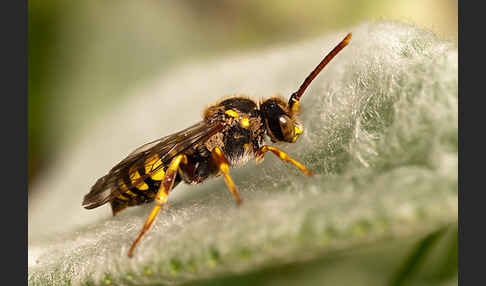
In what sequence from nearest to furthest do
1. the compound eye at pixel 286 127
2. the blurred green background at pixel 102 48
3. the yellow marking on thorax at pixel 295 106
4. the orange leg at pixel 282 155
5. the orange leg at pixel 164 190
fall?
the orange leg at pixel 282 155 → the orange leg at pixel 164 190 → the compound eye at pixel 286 127 → the yellow marking on thorax at pixel 295 106 → the blurred green background at pixel 102 48

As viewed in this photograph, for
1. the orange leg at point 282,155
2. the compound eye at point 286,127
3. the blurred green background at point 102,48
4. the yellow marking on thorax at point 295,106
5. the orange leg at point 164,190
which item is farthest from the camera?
the blurred green background at point 102,48

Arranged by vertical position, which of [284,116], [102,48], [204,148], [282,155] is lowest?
[282,155]

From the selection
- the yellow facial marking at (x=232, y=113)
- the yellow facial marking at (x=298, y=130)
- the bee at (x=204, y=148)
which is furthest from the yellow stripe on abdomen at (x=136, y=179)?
the yellow facial marking at (x=298, y=130)

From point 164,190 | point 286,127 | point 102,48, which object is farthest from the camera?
point 102,48

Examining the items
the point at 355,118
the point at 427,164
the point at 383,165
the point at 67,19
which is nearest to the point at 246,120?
the point at 355,118

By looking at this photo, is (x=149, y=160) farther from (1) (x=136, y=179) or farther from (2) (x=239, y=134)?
(2) (x=239, y=134)

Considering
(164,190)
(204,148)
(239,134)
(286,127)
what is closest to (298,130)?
(286,127)

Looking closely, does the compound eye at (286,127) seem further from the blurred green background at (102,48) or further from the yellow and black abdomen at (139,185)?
the blurred green background at (102,48)

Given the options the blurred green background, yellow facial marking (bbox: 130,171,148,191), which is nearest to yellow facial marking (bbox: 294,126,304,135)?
yellow facial marking (bbox: 130,171,148,191)
